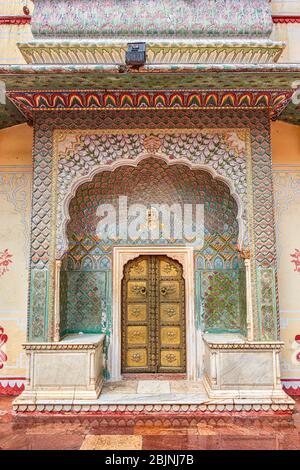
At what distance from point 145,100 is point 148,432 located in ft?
11.1

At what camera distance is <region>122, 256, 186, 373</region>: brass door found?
505cm

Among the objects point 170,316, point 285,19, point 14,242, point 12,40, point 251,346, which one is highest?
point 285,19

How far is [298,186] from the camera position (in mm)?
5090

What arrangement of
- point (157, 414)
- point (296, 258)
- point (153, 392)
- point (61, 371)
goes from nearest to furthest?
point (157, 414) → point (61, 371) → point (153, 392) → point (296, 258)

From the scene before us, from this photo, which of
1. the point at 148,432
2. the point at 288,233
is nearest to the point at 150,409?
the point at 148,432

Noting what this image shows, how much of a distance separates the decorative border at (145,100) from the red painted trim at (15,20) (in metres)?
1.66

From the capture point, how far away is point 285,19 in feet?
17.3

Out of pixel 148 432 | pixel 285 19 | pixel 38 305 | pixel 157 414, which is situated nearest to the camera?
pixel 148 432

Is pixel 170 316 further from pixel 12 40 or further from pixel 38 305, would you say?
pixel 12 40

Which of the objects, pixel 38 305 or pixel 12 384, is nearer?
pixel 38 305

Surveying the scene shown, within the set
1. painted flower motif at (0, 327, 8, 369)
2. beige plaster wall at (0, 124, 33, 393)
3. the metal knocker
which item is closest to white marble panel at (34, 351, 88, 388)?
beige plaster wall at (0, 124, 33, 393)

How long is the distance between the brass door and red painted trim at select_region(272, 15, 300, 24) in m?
3.53

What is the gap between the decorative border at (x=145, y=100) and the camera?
4.23m
